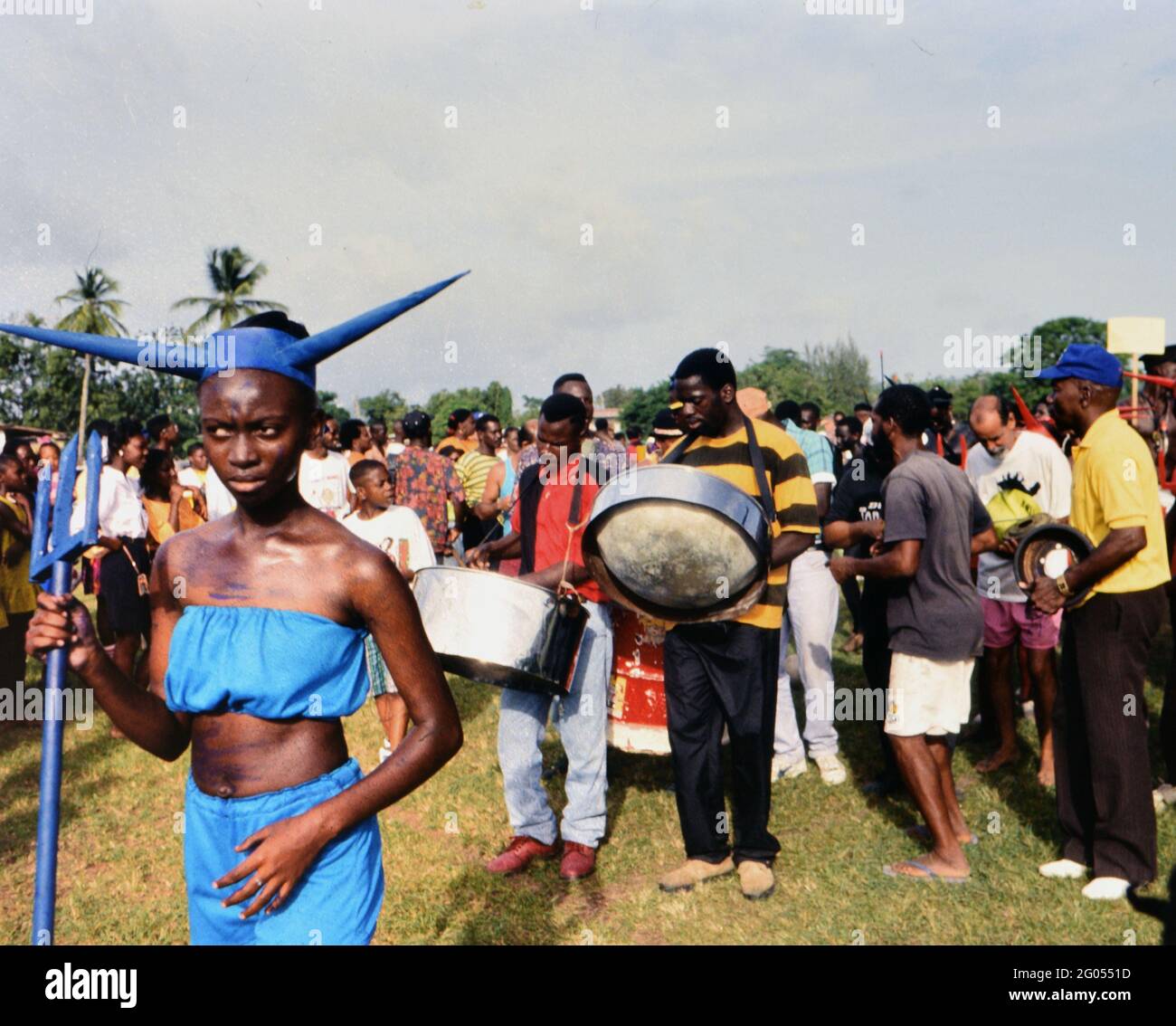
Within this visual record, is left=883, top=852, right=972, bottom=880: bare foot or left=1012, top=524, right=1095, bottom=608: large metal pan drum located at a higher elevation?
left=1012, top=524, right=1095, bottom=608: large metal pan drum

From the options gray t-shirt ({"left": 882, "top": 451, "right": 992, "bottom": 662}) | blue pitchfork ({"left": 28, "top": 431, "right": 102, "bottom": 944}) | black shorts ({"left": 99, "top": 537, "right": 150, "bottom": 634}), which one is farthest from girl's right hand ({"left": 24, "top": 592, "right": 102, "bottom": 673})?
black shorts ({"left": 99, "top": 537, "right": 150, "bottom": 634})

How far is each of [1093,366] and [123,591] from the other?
6.76 m

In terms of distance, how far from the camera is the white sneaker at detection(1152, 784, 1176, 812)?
220 inches

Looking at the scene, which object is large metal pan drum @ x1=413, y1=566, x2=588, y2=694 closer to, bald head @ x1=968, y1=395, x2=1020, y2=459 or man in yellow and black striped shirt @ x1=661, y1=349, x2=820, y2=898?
man in yellow and black striped shirt @ x1=661, y1=349, x2=820, y2=898

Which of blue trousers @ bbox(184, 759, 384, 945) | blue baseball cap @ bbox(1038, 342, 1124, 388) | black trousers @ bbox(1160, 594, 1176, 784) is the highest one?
blue baseball cap @ bbox(1038, 342, 1124, 388)

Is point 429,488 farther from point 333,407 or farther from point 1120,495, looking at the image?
point 333,407

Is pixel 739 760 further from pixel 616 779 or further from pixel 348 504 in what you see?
pixel 348 504

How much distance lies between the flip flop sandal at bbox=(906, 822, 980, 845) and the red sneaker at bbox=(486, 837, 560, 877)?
1.92m

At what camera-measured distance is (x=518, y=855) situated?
515 cm

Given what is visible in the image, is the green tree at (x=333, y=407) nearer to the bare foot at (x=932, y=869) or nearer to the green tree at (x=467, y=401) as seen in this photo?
the green tree at (x=467, y=401)
